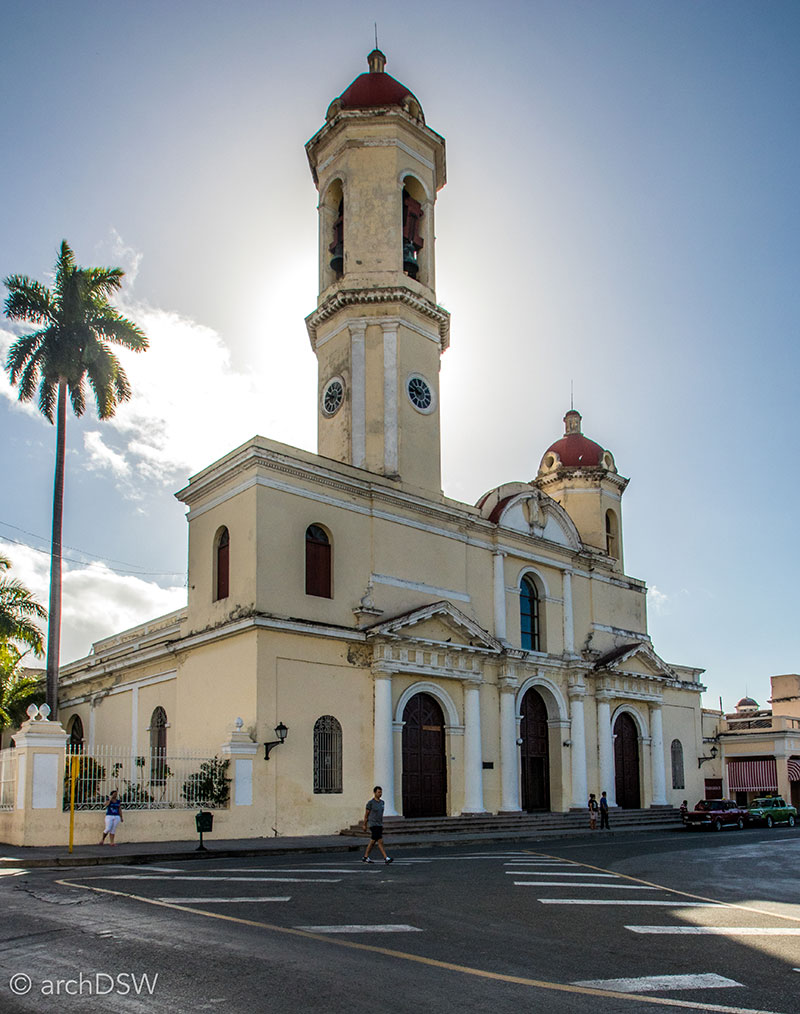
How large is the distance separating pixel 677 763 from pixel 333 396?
22.0m

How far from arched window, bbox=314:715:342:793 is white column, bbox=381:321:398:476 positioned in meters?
8.24

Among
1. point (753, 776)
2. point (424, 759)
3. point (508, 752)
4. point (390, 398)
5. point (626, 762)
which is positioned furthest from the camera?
point (753, 776)

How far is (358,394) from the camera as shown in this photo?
3120cm

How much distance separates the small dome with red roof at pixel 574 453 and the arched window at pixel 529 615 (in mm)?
9401

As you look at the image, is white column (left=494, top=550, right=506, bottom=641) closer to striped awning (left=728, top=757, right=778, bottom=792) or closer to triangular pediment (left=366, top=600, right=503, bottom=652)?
triangular pediment (left=366, top=600, right=503, bottom=652)

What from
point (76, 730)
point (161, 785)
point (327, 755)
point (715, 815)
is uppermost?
point (76, 730)

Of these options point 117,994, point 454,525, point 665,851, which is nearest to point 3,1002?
point 117,994

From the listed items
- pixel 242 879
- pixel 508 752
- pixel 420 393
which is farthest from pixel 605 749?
pixel 242 879

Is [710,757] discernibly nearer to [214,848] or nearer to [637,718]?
[637,718]

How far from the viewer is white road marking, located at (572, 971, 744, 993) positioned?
7059 millimetres

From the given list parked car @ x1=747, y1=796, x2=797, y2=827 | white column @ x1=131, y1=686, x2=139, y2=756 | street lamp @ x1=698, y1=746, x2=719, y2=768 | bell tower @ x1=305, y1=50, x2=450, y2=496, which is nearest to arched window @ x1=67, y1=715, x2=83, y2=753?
white column @ x1=131, y1=686, x2=139, y2=756

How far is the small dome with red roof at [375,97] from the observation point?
33.2m

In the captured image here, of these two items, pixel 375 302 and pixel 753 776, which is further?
pixel 753 776

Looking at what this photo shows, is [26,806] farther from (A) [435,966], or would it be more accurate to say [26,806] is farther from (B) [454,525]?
(B) [454,525]
